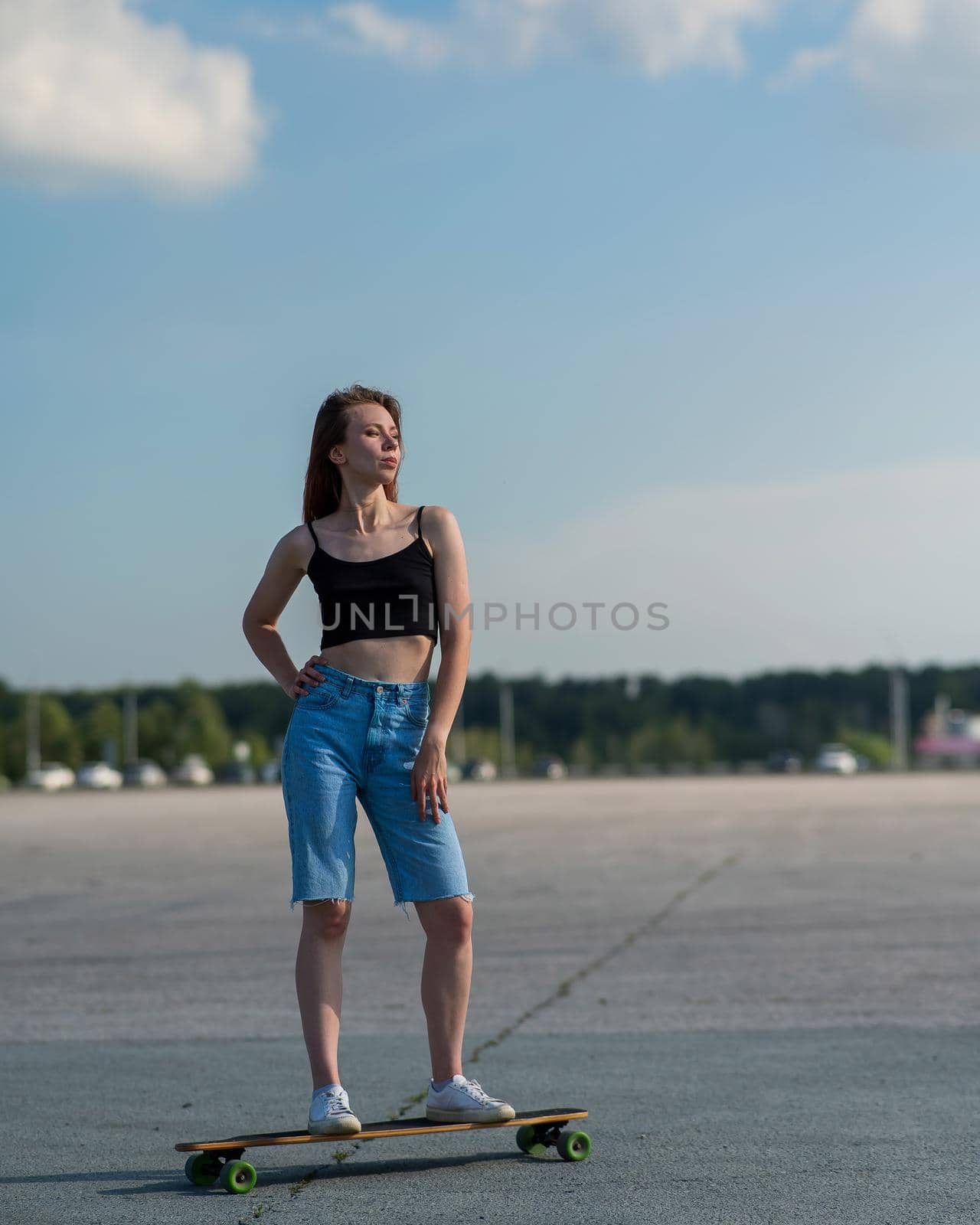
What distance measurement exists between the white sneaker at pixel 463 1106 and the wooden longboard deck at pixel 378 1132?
2cm

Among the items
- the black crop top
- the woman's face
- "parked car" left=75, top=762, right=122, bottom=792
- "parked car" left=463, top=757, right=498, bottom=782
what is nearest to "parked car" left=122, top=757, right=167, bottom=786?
"parked car" left=75, top=762, right=122, bottom=792

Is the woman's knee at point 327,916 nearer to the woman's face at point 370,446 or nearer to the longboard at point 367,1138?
the longboard at point 367,1138

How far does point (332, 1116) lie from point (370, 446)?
1.92m

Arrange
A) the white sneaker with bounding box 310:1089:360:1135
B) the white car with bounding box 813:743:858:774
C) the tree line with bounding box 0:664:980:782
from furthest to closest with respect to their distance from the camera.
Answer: the tree line with bounding box 0:664:980:782, the white car with bounding box 813:743:858:774, the white sneaker with bounding box 310:1089:360:1135

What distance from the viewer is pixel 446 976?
4391 millimetres

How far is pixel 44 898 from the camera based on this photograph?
49.8 ft

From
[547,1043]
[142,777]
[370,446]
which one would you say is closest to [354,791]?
[370,446]

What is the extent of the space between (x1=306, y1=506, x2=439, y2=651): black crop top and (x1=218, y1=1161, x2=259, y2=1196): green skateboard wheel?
4.76 feet

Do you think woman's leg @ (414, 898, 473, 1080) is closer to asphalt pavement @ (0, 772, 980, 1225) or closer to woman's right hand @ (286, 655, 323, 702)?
asphalt pavement @ (0, 772, 980, 1225)

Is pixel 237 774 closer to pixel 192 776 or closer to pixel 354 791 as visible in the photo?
pixel 192 776

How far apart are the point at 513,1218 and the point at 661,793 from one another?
4587 cm

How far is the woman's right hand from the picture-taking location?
439 centimetres

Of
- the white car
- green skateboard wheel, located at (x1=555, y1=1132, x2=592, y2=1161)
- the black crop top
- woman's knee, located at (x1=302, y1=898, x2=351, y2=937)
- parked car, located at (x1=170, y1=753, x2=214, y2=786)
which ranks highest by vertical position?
the black crop top

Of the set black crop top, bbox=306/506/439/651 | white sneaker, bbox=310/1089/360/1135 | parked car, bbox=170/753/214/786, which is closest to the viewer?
white sneaker, bbox=310/1089/360/1135
